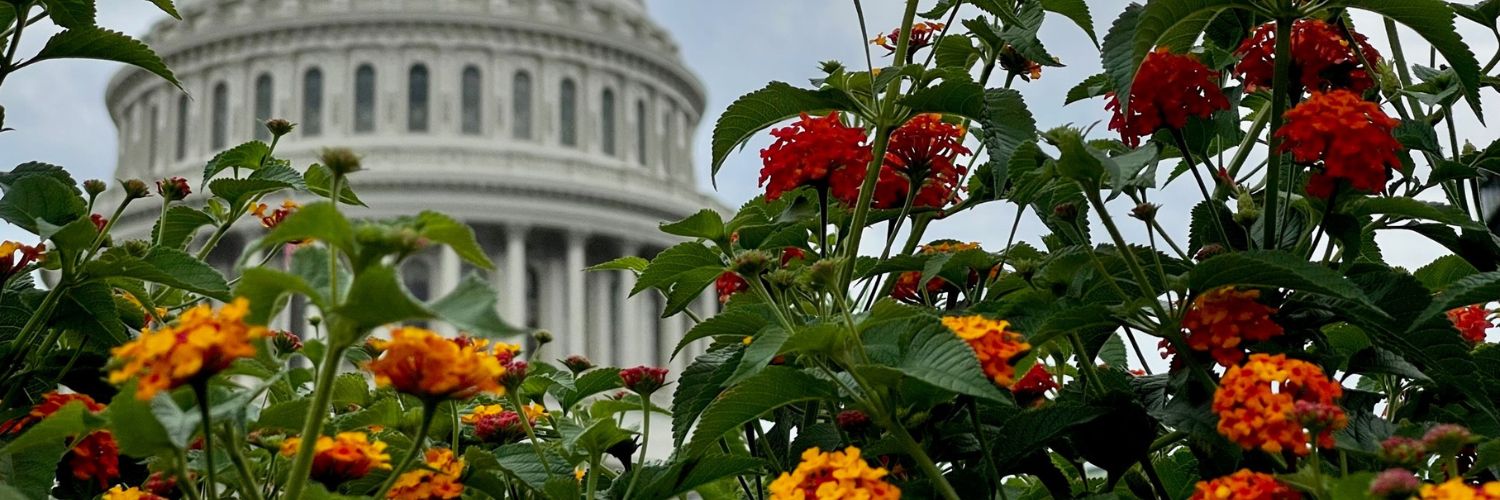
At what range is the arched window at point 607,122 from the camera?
51.4 meters

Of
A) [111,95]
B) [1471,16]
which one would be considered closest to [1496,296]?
[1471,16]

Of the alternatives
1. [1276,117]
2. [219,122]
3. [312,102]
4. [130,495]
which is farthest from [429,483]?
[219,122]

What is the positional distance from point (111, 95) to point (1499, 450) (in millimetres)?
56602

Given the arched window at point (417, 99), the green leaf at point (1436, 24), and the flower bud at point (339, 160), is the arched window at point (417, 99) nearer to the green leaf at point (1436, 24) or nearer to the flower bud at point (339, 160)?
the green leaf at point (1436, 24)

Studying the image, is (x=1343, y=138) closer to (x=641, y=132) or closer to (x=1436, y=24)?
(x=1436, y=24)

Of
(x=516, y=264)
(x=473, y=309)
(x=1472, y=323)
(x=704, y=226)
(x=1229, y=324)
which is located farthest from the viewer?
(x=516, y=264)

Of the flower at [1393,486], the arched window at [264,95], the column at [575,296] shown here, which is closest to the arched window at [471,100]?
the column at [575,296]

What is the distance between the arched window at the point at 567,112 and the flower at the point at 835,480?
49122 millimetres

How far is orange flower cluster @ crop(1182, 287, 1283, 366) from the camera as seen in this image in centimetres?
211

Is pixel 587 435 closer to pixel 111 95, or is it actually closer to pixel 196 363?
pixel 196 363

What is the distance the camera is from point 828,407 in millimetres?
2471

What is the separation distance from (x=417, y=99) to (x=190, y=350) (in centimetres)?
4974

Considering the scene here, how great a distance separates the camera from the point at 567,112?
5128 centimetres

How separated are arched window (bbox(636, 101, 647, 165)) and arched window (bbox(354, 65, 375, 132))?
8.68 metres
